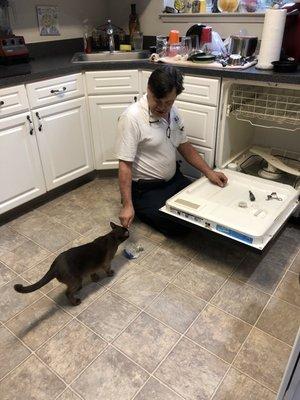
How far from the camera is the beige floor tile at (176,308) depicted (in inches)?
58.1

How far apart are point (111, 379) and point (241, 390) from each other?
48 centimetres

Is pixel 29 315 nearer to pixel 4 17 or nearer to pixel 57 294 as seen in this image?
pixel 57 294

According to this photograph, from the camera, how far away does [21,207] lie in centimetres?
226

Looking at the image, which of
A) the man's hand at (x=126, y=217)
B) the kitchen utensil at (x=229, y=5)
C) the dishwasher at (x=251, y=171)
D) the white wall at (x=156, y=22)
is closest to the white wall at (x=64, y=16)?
the white wall at (x=156, y=22)

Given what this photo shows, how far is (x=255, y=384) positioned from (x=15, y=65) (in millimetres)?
2283

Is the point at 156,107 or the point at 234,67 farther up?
the point at 234,67

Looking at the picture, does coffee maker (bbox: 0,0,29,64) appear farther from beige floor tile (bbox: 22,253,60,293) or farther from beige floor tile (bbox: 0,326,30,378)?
beige floor tile (bbox: 0,326,30,378)

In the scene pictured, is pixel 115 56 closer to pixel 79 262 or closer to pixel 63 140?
pixel 63 140

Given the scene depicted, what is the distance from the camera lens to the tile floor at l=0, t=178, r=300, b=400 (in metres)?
1.24

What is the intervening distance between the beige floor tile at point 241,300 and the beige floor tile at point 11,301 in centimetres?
88

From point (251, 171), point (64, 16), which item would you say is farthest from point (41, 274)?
point (64, 16)

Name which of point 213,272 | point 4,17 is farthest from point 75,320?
point 4,17

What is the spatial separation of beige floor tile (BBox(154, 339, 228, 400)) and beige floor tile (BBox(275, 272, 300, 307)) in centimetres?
49

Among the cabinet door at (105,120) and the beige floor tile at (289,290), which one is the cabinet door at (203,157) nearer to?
the cabinet door at (105,120)
